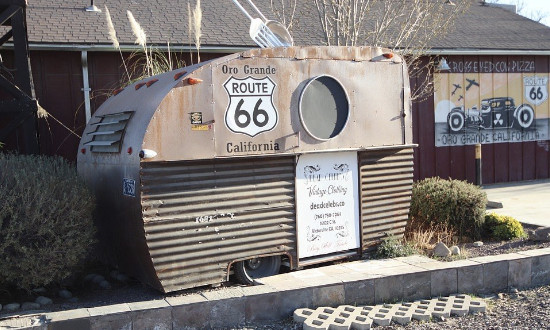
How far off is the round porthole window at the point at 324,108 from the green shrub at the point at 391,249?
62.9 inches

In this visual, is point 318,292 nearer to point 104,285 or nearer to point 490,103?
point 104,285

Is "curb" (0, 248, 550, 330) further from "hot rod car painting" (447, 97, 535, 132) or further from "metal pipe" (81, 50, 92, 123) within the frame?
"hot rod car painting" (447, 97, 535, 132)

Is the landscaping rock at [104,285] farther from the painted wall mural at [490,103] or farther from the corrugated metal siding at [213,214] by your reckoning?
the painted wall mural at [490,103]

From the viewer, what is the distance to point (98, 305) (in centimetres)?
590

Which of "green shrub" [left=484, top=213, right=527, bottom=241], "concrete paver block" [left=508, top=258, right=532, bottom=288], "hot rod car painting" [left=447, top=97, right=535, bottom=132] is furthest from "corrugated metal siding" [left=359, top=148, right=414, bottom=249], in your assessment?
"hot rod car painting" [left=447, top=97, right=535, bottom=132]

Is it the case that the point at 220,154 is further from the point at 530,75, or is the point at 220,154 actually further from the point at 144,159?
the point at 530,75

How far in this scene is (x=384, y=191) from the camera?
7.48 metres

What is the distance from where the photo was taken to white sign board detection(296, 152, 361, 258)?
22.2 feet

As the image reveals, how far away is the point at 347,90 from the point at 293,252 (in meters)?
1.99

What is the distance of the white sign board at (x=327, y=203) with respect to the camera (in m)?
6.77

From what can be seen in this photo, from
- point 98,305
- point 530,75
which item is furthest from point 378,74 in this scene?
point 530,75

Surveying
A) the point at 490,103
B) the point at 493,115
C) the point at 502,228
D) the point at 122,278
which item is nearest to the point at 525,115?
the point at 493,115

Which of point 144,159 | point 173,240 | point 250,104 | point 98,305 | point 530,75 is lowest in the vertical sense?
point 98,305

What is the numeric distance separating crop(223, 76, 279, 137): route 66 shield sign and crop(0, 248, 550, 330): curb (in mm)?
1670
